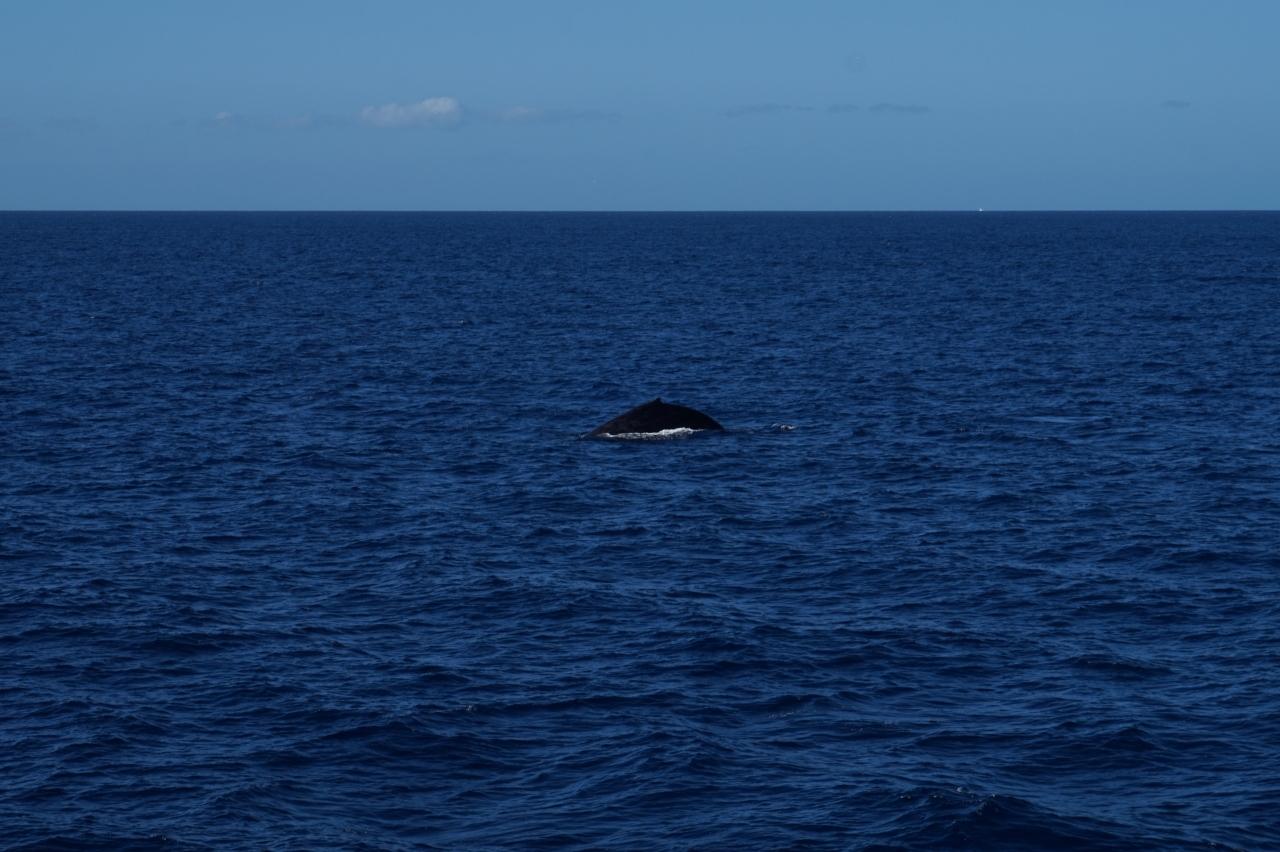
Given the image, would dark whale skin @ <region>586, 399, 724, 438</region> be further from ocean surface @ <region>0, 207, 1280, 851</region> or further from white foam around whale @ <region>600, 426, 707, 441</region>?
ocean surface @ <region>0, 207, 1280, 851</region>

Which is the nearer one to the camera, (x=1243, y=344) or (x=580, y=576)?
A: (x=580, y=576)

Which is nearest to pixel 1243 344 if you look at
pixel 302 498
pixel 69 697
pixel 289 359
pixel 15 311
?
pixel 289 359

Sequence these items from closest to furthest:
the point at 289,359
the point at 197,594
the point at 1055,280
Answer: the point at 197,594 < the point at 289,359 < the point at 1055,280

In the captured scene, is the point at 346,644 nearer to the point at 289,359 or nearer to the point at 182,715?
the point at 182,715

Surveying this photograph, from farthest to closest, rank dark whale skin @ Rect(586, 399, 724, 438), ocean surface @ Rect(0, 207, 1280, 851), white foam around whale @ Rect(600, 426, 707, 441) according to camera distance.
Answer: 1. dark whale skin @ Rect(586, 399, 724, 438)
2. white foam around whale @ Rect(600, 426, 707, 441)
3. ocean surface @ Rect(0, 207, 1280, 851)

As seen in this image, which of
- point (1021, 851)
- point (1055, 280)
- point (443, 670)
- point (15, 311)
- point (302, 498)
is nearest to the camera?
point (1021, 851)

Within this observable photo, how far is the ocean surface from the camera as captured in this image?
921 inches

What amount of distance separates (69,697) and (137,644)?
128 inches

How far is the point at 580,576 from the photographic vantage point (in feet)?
121

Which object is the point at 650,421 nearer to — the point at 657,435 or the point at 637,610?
the point at 657,435

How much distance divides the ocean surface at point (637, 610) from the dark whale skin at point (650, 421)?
43.6 inches

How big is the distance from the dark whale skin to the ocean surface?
111cm

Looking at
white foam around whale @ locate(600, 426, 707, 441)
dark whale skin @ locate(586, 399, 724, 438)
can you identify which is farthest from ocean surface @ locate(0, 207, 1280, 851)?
dark whale skin @ locate(586, 399, 724, 438)

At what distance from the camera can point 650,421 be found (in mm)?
57250
